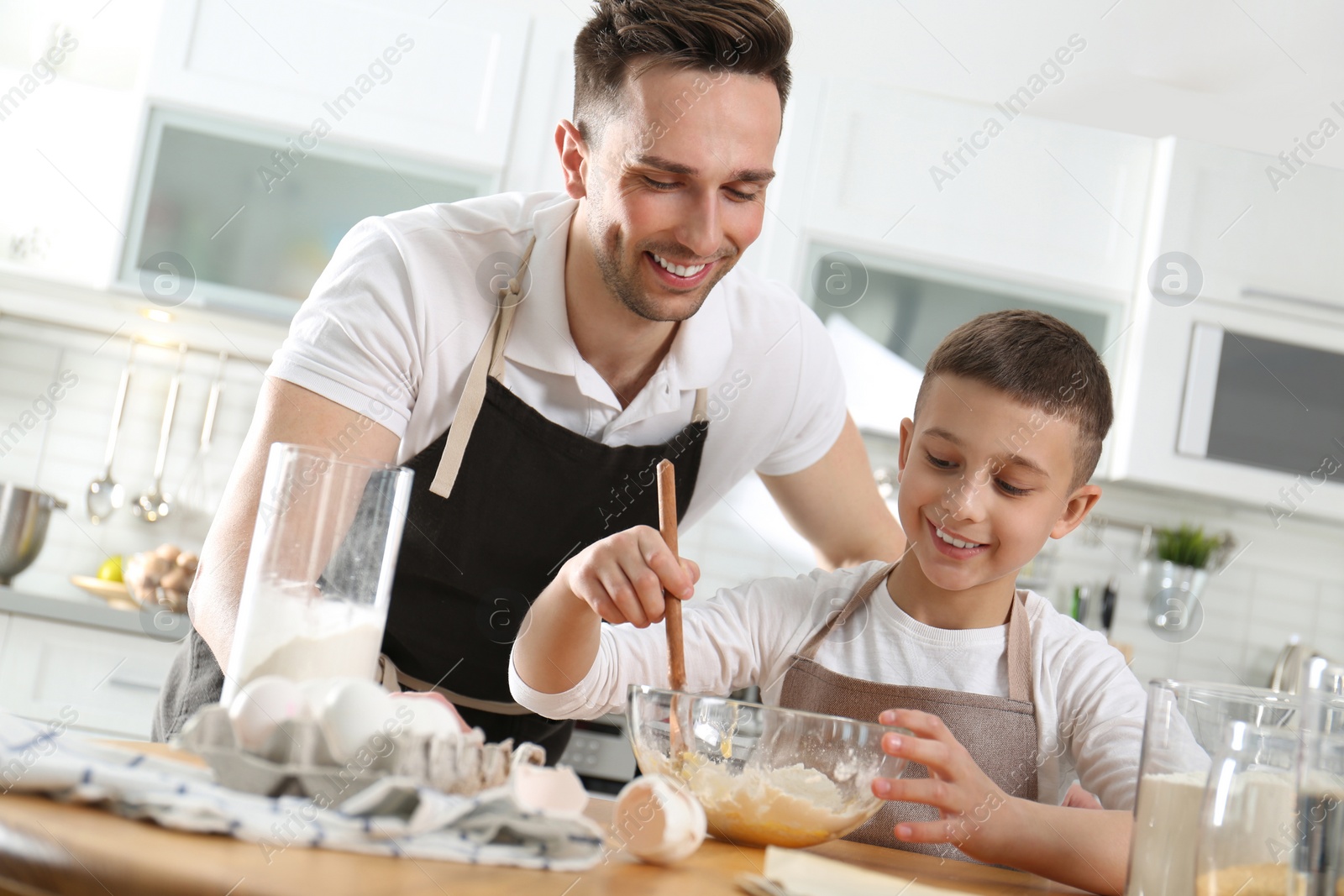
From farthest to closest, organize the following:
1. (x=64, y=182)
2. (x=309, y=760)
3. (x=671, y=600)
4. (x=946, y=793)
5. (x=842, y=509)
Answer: (x=64, y=182) → (x=842, y=509) → (x=671, y=600) → (x=946, y=793) → (x=309, y=760)

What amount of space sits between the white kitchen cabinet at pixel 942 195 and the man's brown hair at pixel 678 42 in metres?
1.48

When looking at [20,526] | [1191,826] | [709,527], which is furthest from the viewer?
[709,527]

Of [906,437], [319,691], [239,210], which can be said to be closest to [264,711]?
[319,691]

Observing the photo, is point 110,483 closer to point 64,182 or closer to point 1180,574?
point 64,182

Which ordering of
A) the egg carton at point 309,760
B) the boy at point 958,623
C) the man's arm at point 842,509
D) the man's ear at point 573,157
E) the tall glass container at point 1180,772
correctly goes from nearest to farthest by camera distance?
the egg carton at point 309,760
the tall glass container at point 1180,772
the boy at point 958,623
the man's ear at point 573,157
the man's arm at point 842,509

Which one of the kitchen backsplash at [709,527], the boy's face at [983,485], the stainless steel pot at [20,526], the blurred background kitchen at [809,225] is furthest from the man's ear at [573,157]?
the stainless steel pot at [20,526]

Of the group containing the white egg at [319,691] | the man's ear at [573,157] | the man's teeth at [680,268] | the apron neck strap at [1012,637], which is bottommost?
the white egg at [319,691]

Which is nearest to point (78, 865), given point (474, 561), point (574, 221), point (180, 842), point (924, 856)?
point (180, 842)

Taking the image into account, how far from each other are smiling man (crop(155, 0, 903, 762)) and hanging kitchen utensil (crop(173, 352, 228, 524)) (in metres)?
1.62

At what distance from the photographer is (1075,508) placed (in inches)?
48.0

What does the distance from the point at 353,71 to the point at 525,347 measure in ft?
5.53

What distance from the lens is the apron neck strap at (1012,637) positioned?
3.65 ft

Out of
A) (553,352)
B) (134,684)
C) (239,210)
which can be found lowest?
(134,684)

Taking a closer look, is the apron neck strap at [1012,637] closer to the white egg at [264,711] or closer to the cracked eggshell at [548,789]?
the cracked eggshell at [548,789]
